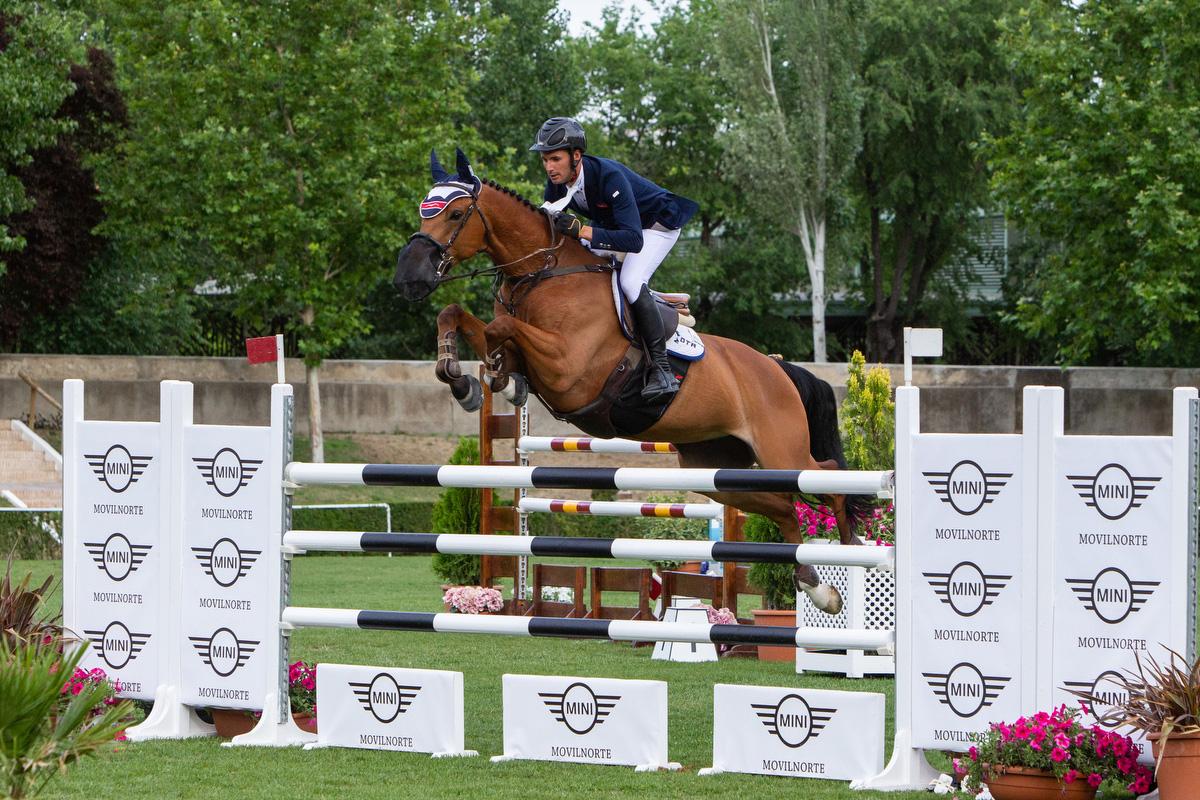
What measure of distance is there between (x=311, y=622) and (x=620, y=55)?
3071cm

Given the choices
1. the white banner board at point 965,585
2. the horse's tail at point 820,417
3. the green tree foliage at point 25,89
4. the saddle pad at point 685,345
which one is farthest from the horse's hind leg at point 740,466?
the green tree foliage at point 25,89

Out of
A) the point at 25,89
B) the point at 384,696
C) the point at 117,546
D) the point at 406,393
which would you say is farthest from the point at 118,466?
the point at 406,393

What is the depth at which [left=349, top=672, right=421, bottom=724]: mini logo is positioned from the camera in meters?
A: 5.62

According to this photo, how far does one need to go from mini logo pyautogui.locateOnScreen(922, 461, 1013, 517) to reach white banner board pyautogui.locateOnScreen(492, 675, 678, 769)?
123 centimetres

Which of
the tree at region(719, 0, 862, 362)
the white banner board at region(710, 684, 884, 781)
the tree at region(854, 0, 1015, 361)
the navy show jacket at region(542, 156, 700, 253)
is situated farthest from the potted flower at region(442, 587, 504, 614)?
the tree at region(854, 0, 1015, 361)

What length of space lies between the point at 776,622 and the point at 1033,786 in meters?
4.13

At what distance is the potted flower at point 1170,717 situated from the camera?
13.9 feet

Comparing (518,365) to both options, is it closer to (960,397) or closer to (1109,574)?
(1109,574)

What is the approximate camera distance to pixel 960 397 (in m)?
21.7

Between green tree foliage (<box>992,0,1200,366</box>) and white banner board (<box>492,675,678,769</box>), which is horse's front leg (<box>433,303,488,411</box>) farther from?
green tree foliage (<box>992,0,1200,366</box>)

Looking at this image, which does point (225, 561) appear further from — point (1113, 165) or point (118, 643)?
point (1113, 165)

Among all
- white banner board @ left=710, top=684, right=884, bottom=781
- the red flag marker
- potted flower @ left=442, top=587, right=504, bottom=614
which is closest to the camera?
white banner board @ left=710, top=684, right=884, bottom=781

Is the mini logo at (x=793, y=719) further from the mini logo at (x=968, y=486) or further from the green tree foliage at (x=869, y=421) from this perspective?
the green tree foliage at (x=869, y=421)

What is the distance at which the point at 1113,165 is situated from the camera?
21.8 meters
